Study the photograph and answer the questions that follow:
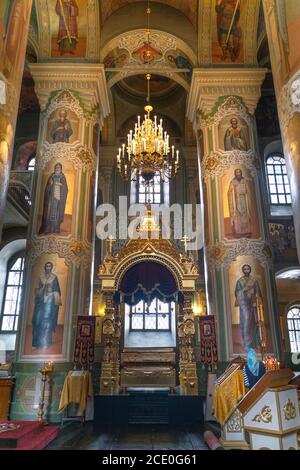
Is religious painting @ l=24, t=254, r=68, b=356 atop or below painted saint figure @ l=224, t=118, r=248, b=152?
below

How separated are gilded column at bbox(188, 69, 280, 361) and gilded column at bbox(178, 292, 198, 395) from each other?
0.64 m

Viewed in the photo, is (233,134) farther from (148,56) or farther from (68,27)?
(68,27)

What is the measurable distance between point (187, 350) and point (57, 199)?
530 cm

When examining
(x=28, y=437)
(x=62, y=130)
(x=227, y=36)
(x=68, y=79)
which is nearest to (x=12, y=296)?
(x=62, y=130)

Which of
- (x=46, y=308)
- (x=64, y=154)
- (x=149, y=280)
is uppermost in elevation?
(x=64, y=154)

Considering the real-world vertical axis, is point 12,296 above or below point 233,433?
above

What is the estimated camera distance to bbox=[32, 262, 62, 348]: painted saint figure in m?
8.13

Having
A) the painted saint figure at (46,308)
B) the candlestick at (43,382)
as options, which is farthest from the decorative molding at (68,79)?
the candlestick at (43,382)

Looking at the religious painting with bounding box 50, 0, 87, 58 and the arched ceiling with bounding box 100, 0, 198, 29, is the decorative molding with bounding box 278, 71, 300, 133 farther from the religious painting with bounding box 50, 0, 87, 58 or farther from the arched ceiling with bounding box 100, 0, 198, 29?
the religious painting with bounding box 50, 0, 87, 58

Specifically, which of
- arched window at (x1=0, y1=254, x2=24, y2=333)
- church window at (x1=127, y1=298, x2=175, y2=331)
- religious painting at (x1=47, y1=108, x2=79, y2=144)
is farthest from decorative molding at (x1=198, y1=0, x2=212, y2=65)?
arched window at (x1=0, y1=254, x2=24, y2=333)

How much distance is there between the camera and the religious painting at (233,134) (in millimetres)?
10164

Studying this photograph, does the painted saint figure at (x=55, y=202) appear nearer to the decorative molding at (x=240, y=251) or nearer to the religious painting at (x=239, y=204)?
the decorative molding at (x=240, y=251)

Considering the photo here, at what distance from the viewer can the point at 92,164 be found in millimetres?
10289

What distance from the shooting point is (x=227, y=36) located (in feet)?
35.6
